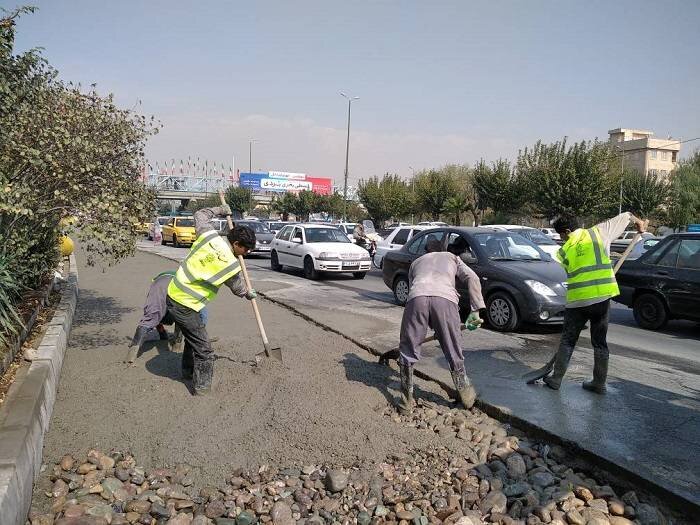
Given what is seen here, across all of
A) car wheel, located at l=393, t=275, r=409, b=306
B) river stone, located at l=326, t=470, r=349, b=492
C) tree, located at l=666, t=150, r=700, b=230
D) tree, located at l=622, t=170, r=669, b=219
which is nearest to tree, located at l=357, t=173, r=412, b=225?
tree, located at l=622, t=170, r=669, b=219

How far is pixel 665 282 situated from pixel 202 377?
282 inches

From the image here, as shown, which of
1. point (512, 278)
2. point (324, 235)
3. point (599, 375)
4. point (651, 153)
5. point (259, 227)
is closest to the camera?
point (599, 375)

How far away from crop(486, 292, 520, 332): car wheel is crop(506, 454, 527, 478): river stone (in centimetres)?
430

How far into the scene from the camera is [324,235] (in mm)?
16797

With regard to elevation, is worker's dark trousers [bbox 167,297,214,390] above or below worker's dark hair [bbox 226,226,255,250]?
below

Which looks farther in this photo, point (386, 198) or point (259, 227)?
point (386, 198)

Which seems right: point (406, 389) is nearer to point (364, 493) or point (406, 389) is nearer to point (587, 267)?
point (364, 493)

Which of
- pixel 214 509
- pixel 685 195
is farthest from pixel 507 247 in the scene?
pixel 685 195

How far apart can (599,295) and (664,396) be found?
3.99 feet

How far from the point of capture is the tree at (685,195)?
112 ft

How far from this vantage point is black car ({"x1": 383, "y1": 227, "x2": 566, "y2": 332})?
26.0 feet

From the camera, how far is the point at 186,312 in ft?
16.4

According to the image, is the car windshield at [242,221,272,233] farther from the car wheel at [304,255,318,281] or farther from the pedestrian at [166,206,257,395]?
the pedestrian at [166,206,257,395]

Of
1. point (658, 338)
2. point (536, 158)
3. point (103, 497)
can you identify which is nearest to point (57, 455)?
point (103, 497)
